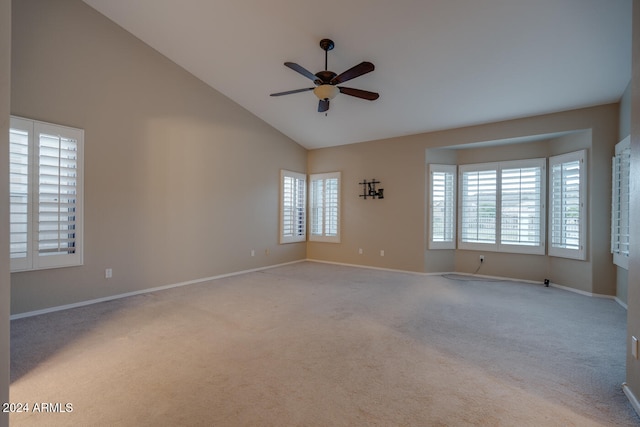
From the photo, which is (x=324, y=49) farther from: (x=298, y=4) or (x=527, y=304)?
(x=527, y=304)

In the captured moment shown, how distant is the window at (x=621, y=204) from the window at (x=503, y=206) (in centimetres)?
110

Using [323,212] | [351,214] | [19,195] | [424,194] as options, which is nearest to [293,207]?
[323,212]

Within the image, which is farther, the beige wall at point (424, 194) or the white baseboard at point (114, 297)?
the beige wall at point (424, 194)

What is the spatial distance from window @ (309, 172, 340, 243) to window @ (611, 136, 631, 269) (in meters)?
4.74

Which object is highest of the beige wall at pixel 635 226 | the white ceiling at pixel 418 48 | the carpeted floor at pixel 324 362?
the white ceiling at pixel 418 48

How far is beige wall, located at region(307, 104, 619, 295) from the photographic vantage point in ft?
14.9

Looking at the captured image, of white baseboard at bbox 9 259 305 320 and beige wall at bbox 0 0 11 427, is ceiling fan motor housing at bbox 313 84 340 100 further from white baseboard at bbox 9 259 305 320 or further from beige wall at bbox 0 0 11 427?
white baseboard at bbox 9 259 305 320

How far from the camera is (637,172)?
205cm

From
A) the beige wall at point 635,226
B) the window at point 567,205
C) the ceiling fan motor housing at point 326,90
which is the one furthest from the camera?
the window at point 567,205

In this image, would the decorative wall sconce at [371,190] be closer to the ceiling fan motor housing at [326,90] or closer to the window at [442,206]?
the window at [442,206]

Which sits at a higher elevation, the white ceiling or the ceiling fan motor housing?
the white ceiling

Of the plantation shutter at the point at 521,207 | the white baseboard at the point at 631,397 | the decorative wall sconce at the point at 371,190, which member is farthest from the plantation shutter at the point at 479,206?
the white baseboard at the point at 631,397

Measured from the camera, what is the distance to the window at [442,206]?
6148mm

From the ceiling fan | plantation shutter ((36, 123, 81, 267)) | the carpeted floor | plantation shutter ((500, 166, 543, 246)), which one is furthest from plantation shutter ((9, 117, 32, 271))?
plantation shutter ((500, 166, 543, 246))
